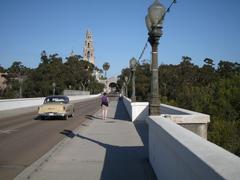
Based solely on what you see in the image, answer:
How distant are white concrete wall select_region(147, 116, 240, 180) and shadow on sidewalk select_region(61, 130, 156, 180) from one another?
68 cm

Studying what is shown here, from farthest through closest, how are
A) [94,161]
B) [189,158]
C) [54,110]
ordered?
[54,110], [94,161], [189,158]

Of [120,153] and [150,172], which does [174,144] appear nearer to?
[150,172]

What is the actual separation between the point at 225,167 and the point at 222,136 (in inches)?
370

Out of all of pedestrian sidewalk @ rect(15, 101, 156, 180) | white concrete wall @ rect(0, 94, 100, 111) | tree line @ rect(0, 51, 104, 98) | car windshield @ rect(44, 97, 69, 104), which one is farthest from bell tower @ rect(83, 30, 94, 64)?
pedestrian sidewalk @ rect(15, 101, 156, 180)

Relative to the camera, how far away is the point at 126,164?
350 inches

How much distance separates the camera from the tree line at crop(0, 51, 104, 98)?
8125 centimetres

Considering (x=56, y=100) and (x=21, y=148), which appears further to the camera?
(x=56, y=100)

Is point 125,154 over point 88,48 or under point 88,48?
under

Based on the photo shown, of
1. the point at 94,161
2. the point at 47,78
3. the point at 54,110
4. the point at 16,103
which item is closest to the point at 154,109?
the point at 94,161

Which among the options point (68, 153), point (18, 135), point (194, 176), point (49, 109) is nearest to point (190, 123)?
point (68, 153)

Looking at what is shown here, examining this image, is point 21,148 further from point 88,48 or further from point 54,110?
point 88,48

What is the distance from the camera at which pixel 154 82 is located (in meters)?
9.47

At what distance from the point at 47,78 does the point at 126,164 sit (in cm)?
8017

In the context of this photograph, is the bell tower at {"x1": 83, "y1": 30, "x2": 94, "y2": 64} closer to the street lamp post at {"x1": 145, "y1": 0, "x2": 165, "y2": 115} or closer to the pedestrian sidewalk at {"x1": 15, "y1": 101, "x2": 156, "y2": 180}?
the pedestrian sidewalk at {"x1": 15, "y1": 101, "x2": 156, "y2": 180}
